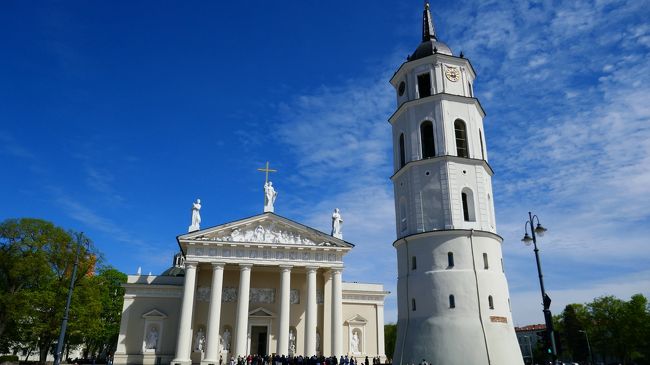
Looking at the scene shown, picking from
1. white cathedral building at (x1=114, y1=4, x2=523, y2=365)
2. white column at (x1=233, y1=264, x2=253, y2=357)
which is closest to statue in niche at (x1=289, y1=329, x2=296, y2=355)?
white cathedral building at (x1=114, y1=4, x2=523, y2=365)

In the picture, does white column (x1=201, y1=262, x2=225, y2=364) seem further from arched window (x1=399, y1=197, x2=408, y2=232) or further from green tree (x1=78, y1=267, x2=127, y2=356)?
green tree (x1=78, y1=267, x2=127, y2=356)

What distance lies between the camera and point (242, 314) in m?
32.2

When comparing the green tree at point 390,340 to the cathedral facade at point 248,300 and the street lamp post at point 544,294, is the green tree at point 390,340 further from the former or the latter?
the street lamp post at point 544,294

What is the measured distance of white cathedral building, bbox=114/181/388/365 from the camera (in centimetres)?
3253

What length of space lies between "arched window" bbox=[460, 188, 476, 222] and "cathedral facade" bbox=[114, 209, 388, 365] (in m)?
11.3

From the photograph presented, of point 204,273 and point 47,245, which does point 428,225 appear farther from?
point 47,245

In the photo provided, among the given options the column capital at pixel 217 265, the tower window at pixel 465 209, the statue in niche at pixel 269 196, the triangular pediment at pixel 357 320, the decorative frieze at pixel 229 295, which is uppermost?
the statue in niche at pixel 269 196

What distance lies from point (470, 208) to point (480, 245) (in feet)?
7.82

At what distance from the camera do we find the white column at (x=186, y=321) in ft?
101

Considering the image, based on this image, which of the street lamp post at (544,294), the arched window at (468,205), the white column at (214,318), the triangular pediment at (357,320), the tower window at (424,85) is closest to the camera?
the street lamp post at (544,294)

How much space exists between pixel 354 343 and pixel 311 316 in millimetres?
7460

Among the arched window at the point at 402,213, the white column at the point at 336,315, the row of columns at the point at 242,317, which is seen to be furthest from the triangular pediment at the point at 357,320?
the arched window at the point at 402,213

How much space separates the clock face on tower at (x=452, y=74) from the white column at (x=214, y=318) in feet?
68.2

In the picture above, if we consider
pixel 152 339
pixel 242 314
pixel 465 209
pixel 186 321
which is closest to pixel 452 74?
pixel 465 209
